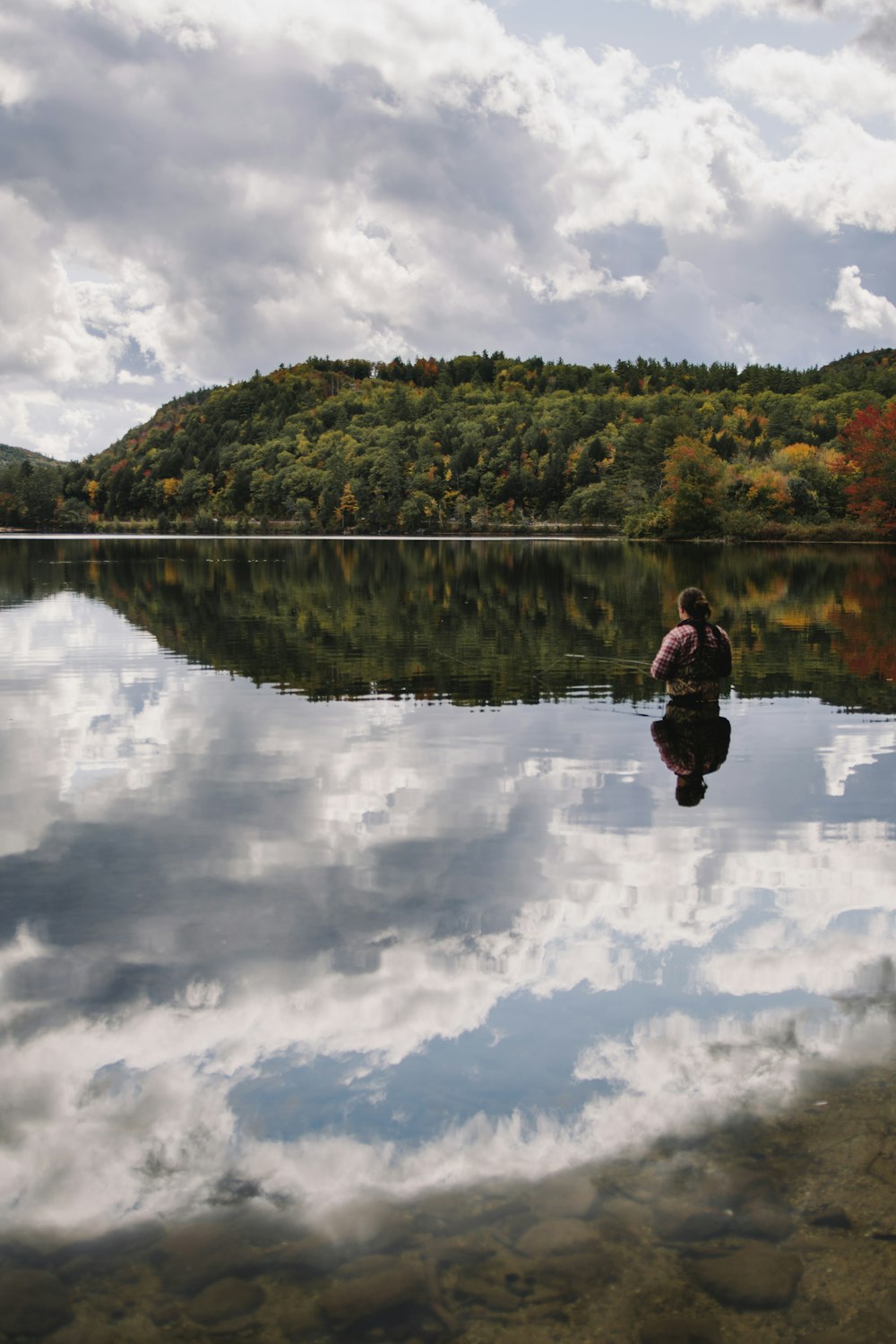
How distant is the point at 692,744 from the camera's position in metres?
17.7

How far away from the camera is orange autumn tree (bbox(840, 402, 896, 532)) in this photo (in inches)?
4301

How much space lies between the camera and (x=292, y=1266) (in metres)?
5.36

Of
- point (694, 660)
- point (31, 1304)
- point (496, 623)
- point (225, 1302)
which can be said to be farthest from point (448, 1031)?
point (496, 623)

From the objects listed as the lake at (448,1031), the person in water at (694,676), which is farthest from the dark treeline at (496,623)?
the lake at (448,1031)

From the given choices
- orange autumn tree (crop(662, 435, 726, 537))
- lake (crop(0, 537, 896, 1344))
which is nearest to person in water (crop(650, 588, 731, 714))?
lake (crop(0, 537, 896, 1344))

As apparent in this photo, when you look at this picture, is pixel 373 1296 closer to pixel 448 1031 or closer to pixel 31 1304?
pixel 31 1304

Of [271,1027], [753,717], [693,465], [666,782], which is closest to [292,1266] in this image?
[271,1027]

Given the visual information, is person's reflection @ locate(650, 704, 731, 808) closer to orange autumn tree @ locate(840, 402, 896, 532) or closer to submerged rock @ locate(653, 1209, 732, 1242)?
submerged rock @ locate(653, 1209, 732, 1242)

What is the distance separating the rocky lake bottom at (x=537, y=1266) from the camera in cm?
494

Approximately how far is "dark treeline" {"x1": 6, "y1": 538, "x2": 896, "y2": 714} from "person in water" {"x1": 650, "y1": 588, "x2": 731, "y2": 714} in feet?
6.27

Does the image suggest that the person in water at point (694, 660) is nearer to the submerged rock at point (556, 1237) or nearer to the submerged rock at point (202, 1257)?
the submerged rock at point (556, 1237)

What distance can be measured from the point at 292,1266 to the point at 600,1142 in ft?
5.96

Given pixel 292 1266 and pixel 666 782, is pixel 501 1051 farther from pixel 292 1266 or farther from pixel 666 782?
pixel 666 782

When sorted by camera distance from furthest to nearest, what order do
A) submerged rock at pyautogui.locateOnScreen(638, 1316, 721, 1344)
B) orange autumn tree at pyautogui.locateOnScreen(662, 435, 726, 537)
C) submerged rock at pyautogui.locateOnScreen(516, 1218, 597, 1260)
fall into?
orange autumn tree at pyautogui.locateOnScreen(662, 435, 726, 537) < submerged rock at pyautogui.locateOnScreen(516, 1218, 597, 1260) < submerged rock at pyautogui.locateOnScreen(638, 1316, 721, 1344)
